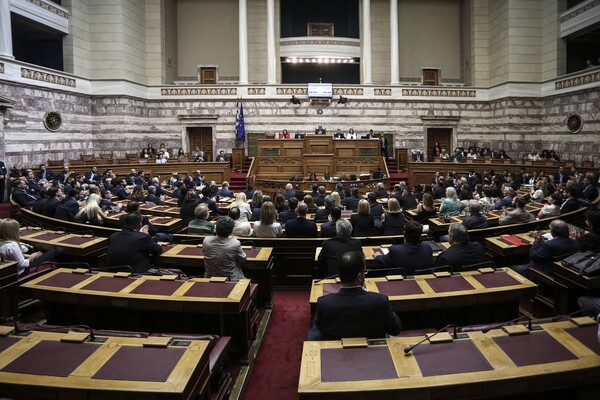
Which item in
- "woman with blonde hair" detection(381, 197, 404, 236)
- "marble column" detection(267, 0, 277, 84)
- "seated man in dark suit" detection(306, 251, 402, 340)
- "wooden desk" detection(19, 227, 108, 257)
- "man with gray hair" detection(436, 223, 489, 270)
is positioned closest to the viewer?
"seated man in dark suit" detection(306, 251, 402, 340)

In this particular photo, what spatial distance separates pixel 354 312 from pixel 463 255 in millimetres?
2123

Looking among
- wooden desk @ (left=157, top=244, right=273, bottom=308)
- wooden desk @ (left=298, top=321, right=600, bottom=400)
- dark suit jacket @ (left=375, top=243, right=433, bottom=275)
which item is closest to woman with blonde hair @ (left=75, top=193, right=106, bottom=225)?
wooden desk @ (left=157, top=244, right=273, bottom=308)

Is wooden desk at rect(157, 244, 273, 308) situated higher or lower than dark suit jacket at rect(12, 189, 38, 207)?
lower

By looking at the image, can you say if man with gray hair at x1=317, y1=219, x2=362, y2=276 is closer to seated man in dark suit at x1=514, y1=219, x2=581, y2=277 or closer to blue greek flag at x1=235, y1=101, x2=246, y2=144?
seated man in dark suit at x1=514, y1=219, x2=581, y2=277

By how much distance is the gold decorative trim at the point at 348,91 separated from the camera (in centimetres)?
2194

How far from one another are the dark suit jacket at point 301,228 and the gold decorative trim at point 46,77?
14.9m

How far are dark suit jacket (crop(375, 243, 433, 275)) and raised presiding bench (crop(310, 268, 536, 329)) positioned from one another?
26 centimetres

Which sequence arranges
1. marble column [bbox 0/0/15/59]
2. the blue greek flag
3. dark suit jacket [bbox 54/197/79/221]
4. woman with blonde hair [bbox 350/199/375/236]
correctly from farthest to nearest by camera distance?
the blue greek flag
marble column [bbox 0/0/15/59]
dark suit jacket [bbox 54/197/79/221]
woman with blonde hair [bbox 350/199/375/236]

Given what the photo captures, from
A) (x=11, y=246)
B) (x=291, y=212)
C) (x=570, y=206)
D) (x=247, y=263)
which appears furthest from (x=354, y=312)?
(x=570, y=206)

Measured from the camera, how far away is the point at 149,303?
3516 millimetres

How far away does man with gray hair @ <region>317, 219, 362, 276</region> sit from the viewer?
4520mm

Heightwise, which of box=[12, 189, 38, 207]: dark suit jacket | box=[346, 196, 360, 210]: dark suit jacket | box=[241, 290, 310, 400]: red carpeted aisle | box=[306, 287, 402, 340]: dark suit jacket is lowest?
box=[241, 290, 310, 400]: red carpeted aisle

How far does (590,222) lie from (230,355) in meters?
3.87

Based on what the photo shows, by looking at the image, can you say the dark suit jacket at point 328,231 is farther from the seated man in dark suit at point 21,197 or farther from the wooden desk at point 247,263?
the seated man in dark suit at point 21,197
